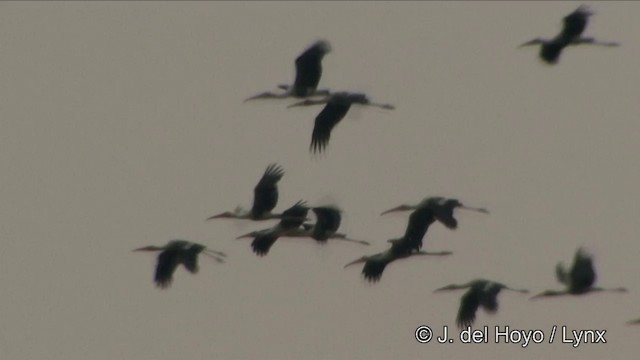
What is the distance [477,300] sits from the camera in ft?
124

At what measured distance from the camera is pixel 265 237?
129ft

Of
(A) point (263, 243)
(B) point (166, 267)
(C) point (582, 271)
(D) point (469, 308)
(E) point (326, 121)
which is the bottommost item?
(D) point (469, 308)

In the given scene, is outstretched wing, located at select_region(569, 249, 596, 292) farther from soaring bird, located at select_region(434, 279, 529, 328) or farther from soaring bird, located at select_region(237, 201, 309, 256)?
soaring bird, located at select_region(237, 201, 309, 256)

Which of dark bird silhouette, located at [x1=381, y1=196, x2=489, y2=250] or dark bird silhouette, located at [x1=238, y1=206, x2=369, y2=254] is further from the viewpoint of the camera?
dark bird silhouette, located at [x1=238, y1=206, x2=369, y2=254]

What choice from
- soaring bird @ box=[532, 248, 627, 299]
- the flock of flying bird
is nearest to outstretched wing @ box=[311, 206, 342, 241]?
the flock of flying bird

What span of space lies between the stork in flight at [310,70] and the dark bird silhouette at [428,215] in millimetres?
1871

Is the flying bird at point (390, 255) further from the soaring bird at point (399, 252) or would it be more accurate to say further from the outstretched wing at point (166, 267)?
the outstretched wing at point (166, 267)

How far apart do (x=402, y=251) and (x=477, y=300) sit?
119 centimetres

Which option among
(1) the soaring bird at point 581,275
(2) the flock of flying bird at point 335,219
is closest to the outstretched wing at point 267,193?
A: (2) the flock of flying bird at point 335,219

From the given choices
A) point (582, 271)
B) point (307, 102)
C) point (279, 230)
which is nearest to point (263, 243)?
point (279, 230)

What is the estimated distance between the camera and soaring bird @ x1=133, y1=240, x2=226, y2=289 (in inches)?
1499

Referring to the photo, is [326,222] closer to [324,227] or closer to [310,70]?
[324,227]

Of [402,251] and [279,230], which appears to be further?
[279,230]

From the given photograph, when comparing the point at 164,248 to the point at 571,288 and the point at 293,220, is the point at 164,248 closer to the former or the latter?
the point at 293,220
